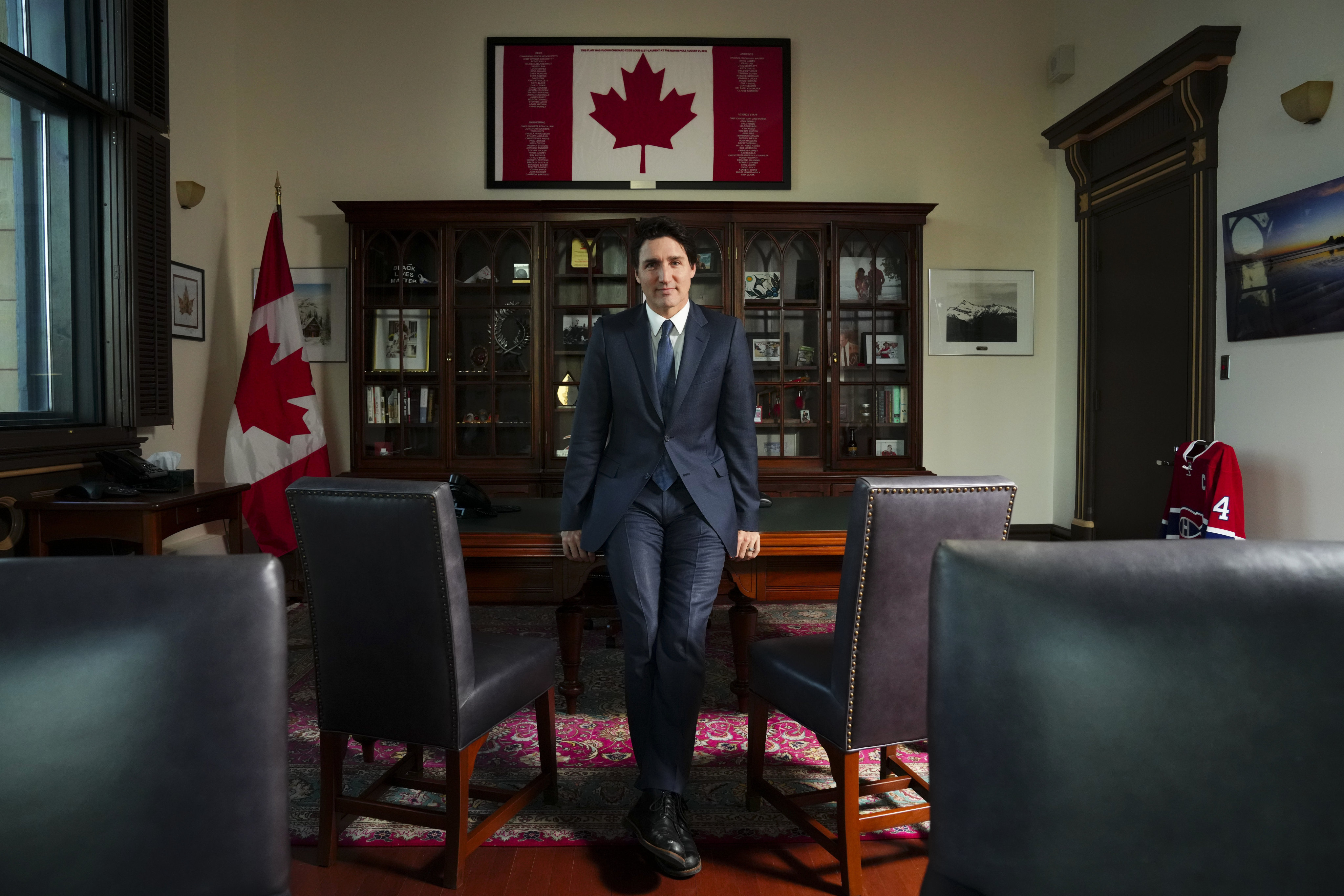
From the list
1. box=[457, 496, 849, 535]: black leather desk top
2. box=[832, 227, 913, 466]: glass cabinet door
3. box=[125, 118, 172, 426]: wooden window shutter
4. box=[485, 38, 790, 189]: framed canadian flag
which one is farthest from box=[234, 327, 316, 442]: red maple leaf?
box=[832, 227, 913, 466]: glass cabinet door

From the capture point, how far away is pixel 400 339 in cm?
500

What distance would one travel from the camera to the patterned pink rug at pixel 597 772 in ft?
6.70

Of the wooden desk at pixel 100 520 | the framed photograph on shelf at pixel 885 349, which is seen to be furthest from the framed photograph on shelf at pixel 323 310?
the framed photograph on shelf at pixel 885 349

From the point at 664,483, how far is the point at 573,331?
3.17 m

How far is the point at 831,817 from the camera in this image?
211 centimetres

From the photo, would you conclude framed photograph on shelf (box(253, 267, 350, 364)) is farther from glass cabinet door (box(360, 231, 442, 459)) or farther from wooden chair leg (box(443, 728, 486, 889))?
wooden chair leg (box(443, 728, 486, 889))

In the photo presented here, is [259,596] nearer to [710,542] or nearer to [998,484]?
[710,542]

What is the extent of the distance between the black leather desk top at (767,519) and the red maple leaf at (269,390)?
6.99 ft

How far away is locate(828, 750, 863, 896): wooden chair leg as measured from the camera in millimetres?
1730

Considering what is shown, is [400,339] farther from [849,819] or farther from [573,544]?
[849,819]

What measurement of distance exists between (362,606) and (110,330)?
2929 mm

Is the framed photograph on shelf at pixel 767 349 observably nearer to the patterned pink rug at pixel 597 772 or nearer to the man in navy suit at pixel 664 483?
the patterned pink rug at pixel 597 772

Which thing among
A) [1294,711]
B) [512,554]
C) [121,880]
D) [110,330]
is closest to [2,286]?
[110,330]

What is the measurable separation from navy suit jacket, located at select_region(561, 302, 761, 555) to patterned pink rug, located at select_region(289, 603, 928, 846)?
0.71 metres
